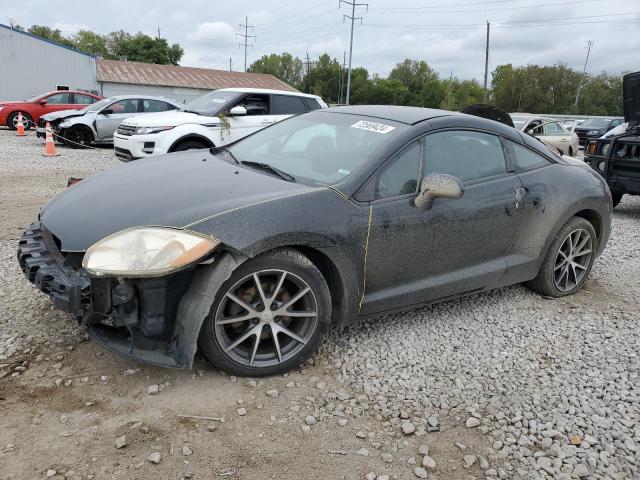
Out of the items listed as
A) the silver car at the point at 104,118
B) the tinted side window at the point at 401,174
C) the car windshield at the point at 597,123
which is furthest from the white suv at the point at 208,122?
the car windshield at the point at 597,123

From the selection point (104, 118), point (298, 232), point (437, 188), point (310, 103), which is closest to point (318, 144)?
point (437, 188)

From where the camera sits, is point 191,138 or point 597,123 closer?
point 191,138

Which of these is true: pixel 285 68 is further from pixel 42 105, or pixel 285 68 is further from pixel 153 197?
pixel 153 197

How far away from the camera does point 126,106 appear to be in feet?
46.9

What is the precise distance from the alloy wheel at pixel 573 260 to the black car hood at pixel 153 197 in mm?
2516

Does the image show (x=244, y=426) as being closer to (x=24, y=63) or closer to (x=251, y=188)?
(x=251, y=188)

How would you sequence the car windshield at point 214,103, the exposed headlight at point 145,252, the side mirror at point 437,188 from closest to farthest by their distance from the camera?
the exposed headlight at point 145,252 → the side mirror at point 437,188 → the car windshield at point 214,103

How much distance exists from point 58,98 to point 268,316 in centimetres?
1797

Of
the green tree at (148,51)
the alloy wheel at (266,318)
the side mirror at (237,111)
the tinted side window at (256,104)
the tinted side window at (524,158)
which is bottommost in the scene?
the alloy wheel at (266,318)

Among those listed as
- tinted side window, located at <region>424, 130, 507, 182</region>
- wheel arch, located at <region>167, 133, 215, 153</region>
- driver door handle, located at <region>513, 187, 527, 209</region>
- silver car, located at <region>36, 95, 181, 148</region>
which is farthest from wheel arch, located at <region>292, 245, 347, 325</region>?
silver car, located at <region>36, 95, 181, 148</region>

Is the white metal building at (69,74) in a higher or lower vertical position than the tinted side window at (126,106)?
higher

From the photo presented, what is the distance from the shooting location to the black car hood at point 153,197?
2.80 m

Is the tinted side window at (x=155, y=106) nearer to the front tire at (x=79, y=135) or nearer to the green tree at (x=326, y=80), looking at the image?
the front tire at (x=79, y=135)

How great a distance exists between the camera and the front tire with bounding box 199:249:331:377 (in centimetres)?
278
